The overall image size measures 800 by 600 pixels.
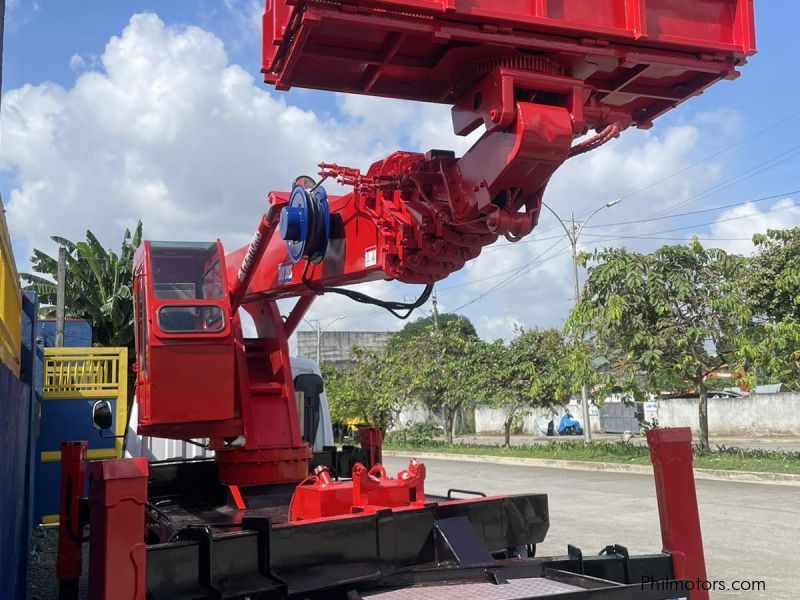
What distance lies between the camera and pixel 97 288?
2214 cm

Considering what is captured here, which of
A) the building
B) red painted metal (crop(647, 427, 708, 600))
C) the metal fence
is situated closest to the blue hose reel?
A: red painted metal (crop(647, 427, 708, 600))

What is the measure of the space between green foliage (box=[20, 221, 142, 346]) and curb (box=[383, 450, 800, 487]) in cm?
1072

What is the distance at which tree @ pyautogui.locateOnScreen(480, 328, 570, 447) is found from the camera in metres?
27.5

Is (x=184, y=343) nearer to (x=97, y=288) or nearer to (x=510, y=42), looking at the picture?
(x=510, y=42)

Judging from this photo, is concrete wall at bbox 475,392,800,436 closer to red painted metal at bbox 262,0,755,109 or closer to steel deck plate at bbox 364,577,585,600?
steel deck plate at bbox 364,577,585,600

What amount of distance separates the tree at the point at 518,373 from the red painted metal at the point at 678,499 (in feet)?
73.3

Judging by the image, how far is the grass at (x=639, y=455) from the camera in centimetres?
1611

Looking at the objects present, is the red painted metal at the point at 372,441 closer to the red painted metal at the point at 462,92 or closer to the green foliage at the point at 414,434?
the red painted metal at the point at 462,92

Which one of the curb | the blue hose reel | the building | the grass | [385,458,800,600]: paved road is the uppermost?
the building

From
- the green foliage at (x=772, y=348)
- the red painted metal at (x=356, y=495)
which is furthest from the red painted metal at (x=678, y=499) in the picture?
the green foliage at (x=772, y=348)

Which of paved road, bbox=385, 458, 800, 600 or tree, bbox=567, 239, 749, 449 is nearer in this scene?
paved road, bbox=385, 458, 800, 600

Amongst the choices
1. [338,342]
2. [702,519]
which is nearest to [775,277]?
[702,519]

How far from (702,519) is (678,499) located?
7425mm

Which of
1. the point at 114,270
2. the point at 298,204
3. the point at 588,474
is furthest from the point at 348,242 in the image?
the point at 114,270
